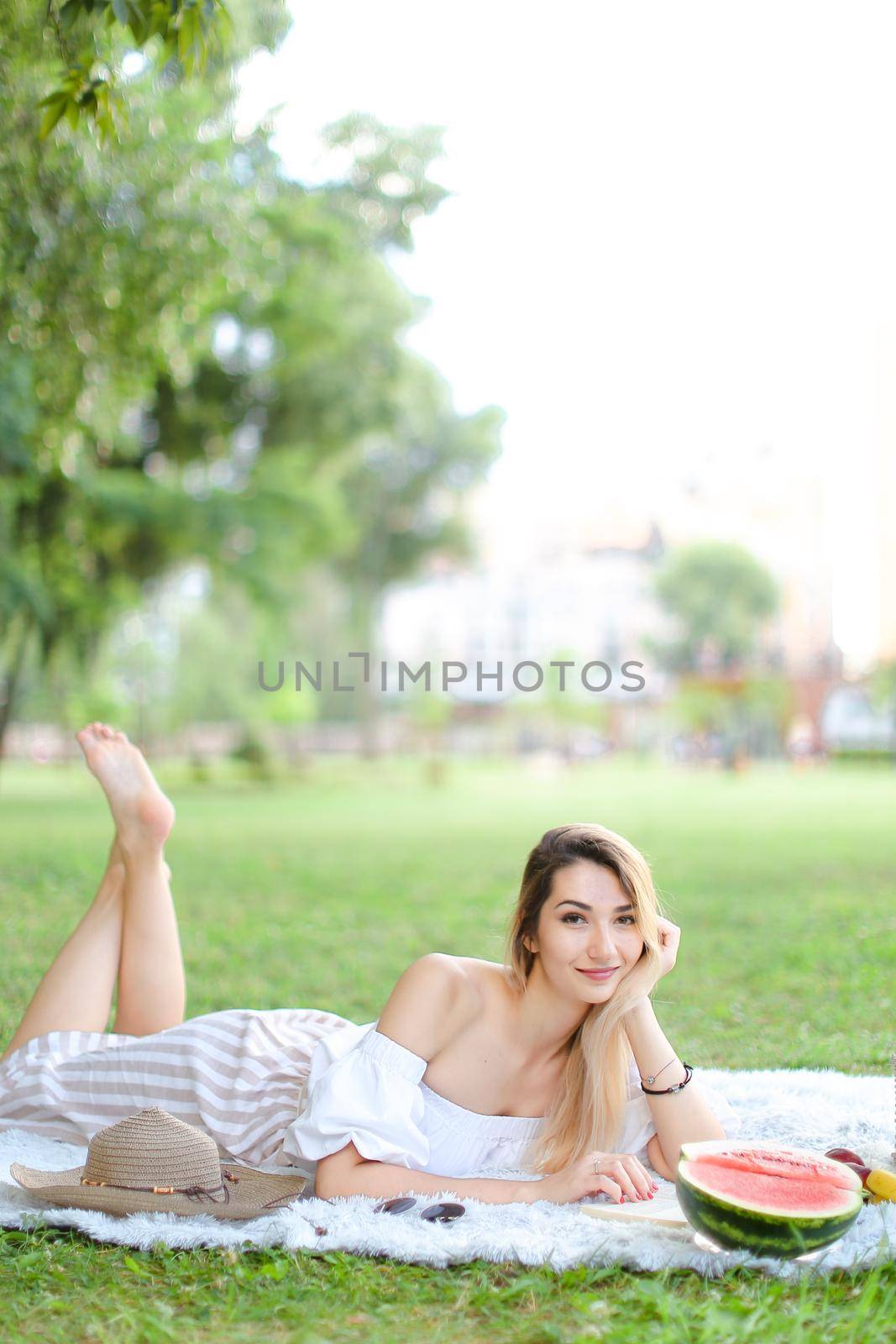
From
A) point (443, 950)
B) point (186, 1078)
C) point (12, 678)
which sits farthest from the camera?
point (12, 678)

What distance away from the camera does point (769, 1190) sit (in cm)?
199

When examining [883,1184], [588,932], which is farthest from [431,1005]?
[883,1184]

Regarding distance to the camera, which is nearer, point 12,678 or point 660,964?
point 660,964

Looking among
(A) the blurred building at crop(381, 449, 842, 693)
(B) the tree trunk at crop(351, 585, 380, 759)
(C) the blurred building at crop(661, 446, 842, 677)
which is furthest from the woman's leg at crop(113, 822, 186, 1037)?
(C) the blurred building at crop(661, 446, 842, 677)

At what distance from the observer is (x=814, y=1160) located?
2.10 metres

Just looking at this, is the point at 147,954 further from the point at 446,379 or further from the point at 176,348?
the point at 446,379

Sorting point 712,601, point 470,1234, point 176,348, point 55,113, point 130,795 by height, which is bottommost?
point 470,1234

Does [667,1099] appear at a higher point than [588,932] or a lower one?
lower

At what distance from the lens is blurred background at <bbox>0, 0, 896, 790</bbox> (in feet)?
27.2

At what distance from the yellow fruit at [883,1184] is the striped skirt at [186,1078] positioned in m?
1.05

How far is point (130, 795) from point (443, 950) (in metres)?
2.72

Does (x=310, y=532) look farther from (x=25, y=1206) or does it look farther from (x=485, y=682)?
(x=485, y=682)

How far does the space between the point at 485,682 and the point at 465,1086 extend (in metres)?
36.1

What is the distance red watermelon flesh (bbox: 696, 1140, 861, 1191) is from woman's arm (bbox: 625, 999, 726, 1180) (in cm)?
14
